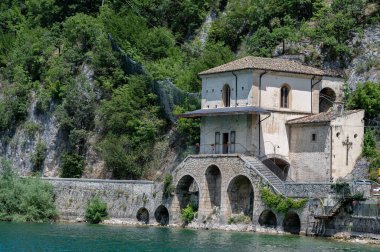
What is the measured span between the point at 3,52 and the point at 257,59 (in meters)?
42.3

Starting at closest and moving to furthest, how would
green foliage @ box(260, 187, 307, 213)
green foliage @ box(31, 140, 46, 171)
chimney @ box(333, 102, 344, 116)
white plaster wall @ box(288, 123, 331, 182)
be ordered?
green foliage @ box(260, 187, 307, 213), white plaster wall @ box(288, 123, 331, 182), chimney @ box(333, 102, 344, 116), green foliage @ box(31, 140, 46, 171)

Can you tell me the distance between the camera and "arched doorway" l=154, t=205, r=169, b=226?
2726 inches

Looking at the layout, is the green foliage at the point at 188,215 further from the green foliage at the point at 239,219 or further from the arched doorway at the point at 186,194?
the green foliage at the point at 239,219

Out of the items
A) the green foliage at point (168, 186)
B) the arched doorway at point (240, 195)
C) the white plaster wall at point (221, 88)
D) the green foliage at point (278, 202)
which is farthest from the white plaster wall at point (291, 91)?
the green foliage at point (278, 202)

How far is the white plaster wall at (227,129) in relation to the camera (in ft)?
219

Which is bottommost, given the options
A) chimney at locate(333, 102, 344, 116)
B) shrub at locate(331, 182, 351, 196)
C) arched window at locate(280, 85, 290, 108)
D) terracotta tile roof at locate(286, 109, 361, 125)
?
shrub at locate(331, 182, 351, 196)

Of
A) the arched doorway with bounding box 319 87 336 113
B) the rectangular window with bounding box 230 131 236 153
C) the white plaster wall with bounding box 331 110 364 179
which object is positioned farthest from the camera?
the arched doorway with bounding box 319 87 336 113

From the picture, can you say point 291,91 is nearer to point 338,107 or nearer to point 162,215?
point 338,107

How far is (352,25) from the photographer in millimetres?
76938

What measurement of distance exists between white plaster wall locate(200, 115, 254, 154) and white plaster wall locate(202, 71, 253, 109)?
1.14 m

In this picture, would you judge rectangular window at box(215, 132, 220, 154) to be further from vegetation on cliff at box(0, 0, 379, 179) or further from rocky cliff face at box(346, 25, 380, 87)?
rocky cliff face at box(346, 25, 380, 87)

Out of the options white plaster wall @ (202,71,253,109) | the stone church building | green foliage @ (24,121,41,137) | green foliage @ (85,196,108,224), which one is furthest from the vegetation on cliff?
green foliage @ (85,196,108,224)

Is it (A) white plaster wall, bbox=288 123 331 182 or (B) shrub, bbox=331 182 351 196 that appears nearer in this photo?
(B) shrub, bbox=331 182 351 196

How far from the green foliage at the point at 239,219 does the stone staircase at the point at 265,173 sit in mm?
3246
